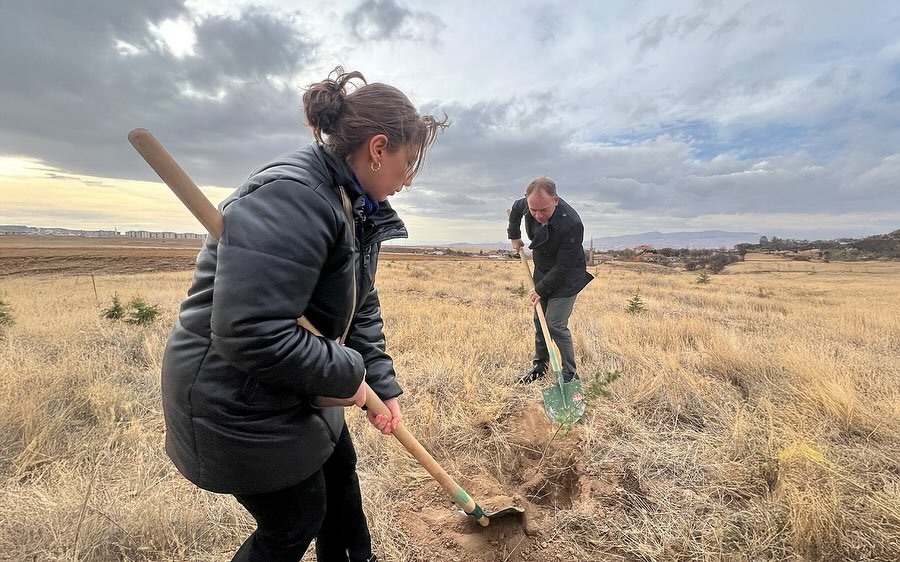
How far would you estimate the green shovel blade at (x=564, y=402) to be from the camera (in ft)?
11.9

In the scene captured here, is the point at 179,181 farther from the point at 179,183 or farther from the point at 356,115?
the point at 356,115

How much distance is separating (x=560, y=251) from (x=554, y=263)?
0.93ft

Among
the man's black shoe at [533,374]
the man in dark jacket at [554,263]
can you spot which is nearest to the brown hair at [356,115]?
the man in dark jacket at [554,263]

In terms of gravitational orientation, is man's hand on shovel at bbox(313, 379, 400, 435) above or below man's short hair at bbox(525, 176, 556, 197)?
below

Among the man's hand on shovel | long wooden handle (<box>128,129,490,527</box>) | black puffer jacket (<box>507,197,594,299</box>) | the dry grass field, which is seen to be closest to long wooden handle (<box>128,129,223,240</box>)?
long wooden handle (<box>128,129,490,527</box>)

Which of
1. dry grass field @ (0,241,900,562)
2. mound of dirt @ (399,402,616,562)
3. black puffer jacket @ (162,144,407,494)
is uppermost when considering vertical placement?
black puffer jacket @ (162,144,407,494)

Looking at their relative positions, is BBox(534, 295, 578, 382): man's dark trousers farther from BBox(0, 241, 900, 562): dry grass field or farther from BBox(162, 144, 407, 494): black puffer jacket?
BBox(162, 144, 407, 494): black puffer jacket

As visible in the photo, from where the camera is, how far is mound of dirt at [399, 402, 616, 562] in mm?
2359

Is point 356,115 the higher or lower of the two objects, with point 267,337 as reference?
higher

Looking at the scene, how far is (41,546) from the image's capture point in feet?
7.01

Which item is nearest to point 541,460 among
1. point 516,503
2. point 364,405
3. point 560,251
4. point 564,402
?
point 516,503

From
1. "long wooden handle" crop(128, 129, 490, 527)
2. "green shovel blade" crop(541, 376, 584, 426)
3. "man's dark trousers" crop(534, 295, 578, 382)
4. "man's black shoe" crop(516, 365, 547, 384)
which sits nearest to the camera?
"long wooden handle" crop(128, 129, 490, 527)

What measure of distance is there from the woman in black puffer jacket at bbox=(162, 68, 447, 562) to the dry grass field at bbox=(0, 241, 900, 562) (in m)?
1.30

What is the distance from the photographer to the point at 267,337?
1065 millimetres
